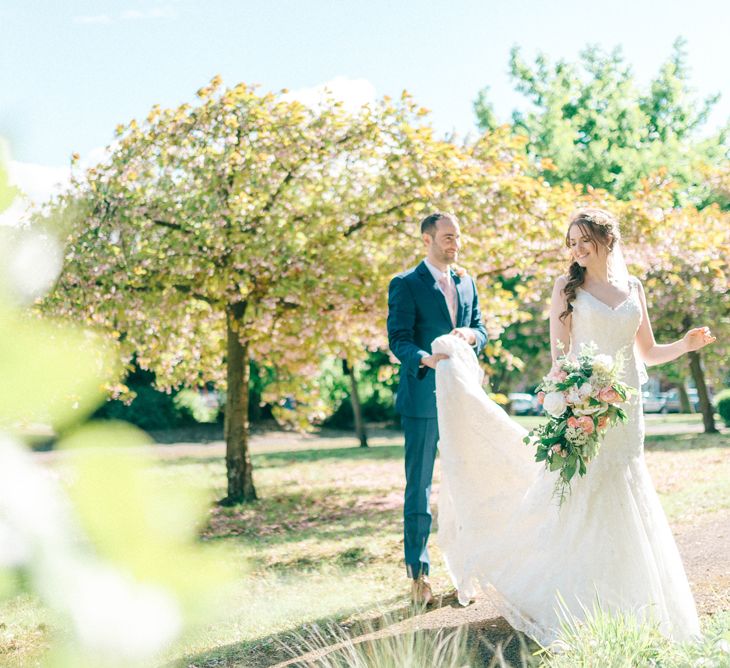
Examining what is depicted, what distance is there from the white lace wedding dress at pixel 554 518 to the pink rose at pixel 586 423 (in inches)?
14.5

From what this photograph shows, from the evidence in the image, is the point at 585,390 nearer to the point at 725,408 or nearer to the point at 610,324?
the point at 610,324

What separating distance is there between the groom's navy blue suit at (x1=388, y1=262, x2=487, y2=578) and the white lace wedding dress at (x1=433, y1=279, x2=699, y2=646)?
0.22 meters

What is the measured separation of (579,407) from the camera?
13.1 feet

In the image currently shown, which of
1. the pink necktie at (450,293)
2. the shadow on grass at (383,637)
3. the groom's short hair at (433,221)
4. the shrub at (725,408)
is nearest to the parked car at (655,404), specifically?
the shrub at (725,408)

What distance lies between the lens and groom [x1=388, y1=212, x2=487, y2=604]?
16.1 feet

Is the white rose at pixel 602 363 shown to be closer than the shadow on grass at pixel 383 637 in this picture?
Yes

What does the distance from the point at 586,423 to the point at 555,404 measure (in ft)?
0.58

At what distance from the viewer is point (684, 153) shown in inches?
1108

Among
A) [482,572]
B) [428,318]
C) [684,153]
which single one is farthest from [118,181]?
[684,153]

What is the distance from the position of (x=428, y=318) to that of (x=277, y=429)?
73.0 feet

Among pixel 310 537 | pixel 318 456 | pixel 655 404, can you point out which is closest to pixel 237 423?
pixel 310 537

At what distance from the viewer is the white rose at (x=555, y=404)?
4066 millimetres

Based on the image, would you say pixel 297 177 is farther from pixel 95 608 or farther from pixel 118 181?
pixel 95 608

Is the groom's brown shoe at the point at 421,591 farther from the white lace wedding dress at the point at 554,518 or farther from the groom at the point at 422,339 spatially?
the white lace wedding dress at the point at 554,518
